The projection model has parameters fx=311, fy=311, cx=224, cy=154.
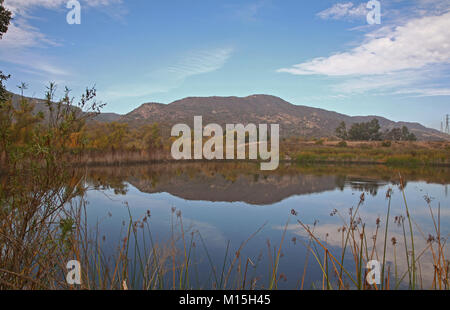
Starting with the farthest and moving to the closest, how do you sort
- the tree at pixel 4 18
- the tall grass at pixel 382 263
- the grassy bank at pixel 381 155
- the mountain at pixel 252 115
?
1. the mountain at pixel 252 115
2. the grassy bank at pixel 381 155
3. the tree at pixel 4 18
4. the tall grass at pixel 382 263

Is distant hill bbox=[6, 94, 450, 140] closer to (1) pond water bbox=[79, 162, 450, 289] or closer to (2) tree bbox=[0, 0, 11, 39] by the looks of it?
(1) pond water bbox=[79, 162, 450, 289]

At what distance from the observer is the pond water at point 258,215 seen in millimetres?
4074

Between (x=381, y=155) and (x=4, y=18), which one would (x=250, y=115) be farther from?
(x=4, y=18)

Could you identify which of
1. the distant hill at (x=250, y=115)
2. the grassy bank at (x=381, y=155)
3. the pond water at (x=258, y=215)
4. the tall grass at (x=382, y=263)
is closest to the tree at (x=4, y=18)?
the pond water at (x=258, y=215)

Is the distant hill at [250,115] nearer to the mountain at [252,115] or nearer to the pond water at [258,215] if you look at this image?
the mountain at [252,115]

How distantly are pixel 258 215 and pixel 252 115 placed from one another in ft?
241

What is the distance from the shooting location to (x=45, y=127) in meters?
2.74

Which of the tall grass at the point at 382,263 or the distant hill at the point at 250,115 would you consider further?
the distant hill at the point at 250,115

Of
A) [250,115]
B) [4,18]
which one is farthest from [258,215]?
[250,115]

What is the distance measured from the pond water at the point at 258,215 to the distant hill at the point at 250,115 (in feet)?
166

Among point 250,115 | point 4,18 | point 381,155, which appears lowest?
point 381,155

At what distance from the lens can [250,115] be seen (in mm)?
79312

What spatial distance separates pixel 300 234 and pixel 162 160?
1752 cm
